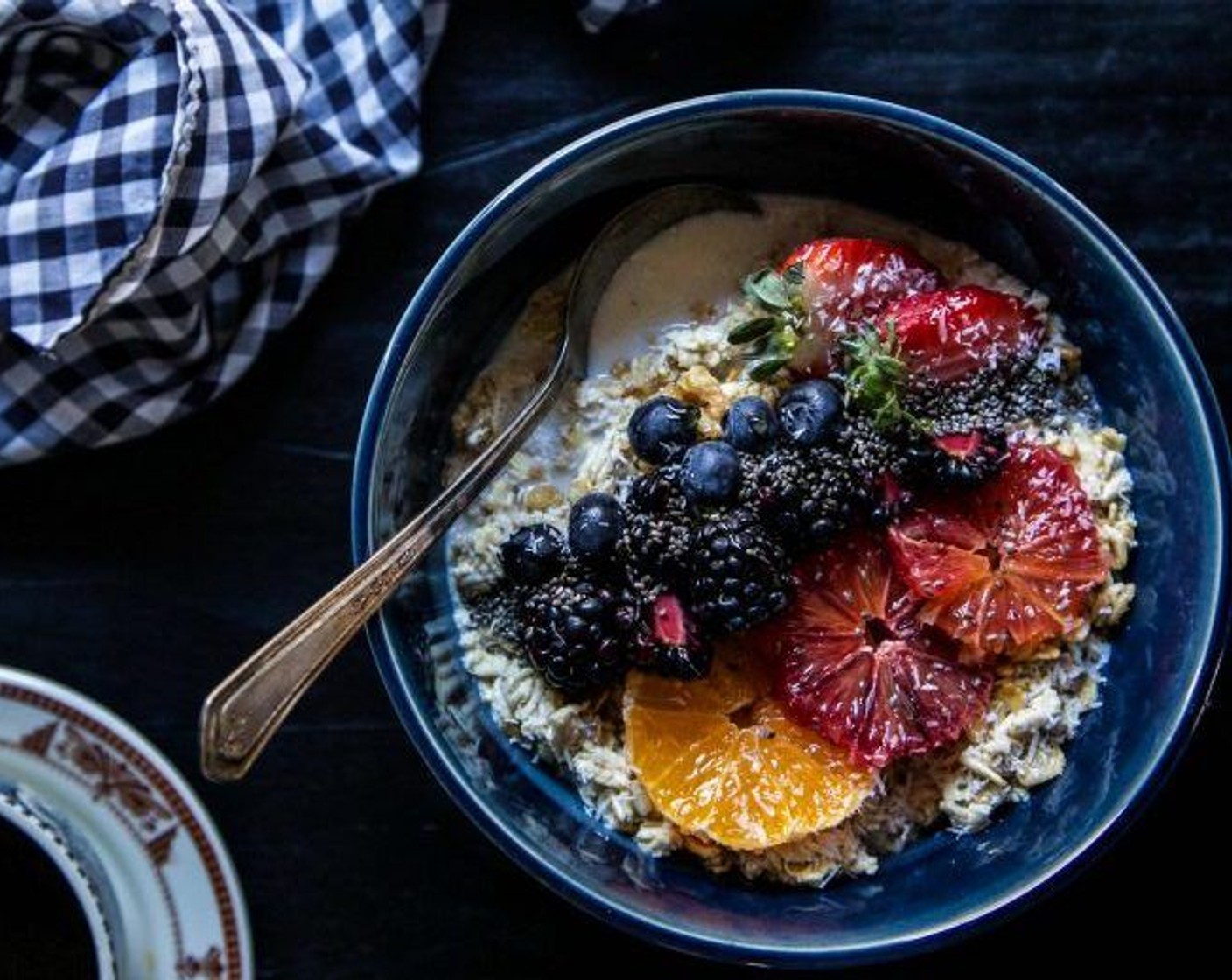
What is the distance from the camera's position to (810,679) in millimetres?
1273

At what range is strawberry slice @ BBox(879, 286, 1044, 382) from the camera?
4.18ft

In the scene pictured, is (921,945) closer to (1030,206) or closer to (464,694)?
(464,694)

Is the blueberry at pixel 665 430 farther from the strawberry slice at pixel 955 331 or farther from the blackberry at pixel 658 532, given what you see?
the strawberry slice at pixel 955 331

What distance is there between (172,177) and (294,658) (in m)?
0.42

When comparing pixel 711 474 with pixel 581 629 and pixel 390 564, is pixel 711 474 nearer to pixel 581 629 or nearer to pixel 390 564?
pixel 581 629

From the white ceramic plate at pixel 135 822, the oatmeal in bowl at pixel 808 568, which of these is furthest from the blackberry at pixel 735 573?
the white ceramic plate at pixel 135 822

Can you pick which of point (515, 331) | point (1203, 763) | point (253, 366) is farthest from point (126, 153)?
point (1203, 763)

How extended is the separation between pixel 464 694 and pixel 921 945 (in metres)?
0.41

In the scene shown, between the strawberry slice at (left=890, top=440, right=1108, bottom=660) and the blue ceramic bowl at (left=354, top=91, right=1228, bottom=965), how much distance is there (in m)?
0.08

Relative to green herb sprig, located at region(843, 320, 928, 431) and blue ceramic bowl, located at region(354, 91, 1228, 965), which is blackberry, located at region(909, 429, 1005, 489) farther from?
blue ceramic bowl, located at region(354, 91, 1228, 965)

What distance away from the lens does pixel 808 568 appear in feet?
4.19

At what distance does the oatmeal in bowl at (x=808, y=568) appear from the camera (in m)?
1.23

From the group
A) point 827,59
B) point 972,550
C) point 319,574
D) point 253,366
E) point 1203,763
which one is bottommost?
point 319,574

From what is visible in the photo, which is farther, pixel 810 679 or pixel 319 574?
pixel 319 574
